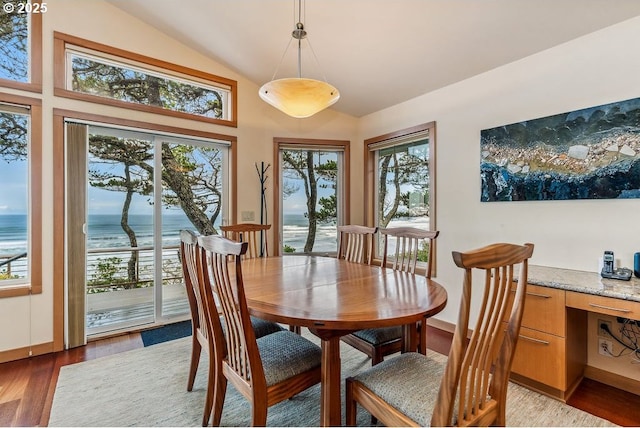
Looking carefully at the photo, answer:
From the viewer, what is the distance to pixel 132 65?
314 cm

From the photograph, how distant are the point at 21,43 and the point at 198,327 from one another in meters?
2.89

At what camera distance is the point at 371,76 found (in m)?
3.23

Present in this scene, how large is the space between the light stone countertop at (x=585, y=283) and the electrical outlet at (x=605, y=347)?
0.51 meters

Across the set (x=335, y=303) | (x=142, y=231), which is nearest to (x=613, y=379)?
(x=335, y=303)

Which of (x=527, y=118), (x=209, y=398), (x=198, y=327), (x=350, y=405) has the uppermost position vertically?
(x=527, y=118)

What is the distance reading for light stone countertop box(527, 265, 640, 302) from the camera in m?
1.75

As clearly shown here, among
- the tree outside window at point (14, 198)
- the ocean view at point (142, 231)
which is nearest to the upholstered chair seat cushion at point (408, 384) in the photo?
the ocean view at point (142, 231)

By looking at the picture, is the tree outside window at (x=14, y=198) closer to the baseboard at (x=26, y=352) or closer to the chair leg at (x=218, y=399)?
the baseboard at (x=26, y=352)

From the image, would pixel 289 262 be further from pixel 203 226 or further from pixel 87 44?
pixel 87 44

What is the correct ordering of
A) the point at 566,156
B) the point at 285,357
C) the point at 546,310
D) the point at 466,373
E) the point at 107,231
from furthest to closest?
the point at 107,231, the point at 566,156, the point at 546,310, the point at 285,357, the point at 466,373

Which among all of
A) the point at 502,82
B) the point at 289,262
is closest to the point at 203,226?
the point at 289,262

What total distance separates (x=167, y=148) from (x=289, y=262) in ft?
6.50

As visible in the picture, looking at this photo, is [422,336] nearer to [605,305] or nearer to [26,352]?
[605,305]

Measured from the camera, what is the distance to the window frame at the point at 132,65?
272 cm
